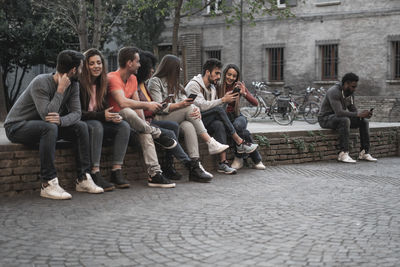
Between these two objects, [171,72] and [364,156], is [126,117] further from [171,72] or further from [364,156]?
[364,156]

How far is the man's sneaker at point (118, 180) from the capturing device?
6.64m

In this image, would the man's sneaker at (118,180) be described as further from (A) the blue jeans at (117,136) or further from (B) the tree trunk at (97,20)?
(B) the tree trunk at (97,20)

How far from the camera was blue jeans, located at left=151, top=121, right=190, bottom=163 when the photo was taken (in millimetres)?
7145

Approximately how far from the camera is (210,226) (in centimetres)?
484

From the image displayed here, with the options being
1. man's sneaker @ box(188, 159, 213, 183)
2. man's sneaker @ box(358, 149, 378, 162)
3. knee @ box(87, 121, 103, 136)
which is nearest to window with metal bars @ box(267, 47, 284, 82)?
man's sneaker @ box(358, 149, 378, 162)

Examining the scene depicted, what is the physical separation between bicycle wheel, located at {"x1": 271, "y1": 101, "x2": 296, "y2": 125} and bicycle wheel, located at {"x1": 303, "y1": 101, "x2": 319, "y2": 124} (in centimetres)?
132

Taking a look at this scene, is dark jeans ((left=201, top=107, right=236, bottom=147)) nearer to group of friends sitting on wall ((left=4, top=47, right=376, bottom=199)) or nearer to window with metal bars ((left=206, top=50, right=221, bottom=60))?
group of friends sitting on wall ((left=4, top=47, right=376, bottom=199))

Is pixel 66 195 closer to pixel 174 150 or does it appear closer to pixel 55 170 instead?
pixel 55 170

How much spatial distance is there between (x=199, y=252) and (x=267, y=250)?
1.59 feet

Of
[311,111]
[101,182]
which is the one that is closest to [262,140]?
[101,182]

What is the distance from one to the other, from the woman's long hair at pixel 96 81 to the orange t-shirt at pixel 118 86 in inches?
6.3

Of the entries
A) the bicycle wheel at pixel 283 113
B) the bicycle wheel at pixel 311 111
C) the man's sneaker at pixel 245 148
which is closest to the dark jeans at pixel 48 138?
the man's sneaker at pixel 245 148

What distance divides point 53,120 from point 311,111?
14.9 meters

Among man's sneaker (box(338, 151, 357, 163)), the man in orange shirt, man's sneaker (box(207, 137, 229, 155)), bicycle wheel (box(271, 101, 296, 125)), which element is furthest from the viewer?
bicycle wheel (box(271, 101, 296, 125))
